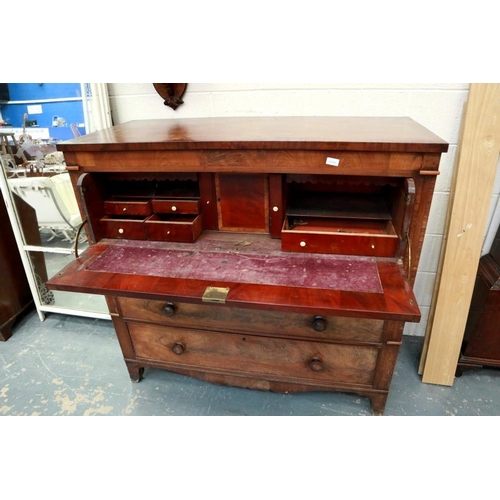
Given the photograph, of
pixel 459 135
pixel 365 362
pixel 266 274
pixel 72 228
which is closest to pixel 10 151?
pixel 72 228

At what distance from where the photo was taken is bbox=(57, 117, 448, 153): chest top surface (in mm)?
1049

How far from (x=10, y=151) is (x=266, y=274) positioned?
5.36 feet

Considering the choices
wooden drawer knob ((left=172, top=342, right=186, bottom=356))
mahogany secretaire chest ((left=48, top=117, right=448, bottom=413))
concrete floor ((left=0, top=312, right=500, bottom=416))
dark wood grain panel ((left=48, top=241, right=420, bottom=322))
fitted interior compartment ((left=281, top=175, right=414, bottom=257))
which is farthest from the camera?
concrete floor ((left=0, top=312, right=500, bottom=416))

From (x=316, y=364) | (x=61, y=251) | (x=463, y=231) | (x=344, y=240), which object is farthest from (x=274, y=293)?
(x=61, y=251)

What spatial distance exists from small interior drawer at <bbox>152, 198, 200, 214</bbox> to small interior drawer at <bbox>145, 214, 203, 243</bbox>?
4cm

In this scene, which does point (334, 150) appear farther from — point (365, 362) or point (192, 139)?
point (365, 362)

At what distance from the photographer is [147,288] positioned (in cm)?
108

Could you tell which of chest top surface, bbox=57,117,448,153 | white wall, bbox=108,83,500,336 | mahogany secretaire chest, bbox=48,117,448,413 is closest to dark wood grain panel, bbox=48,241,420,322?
mahogany secretaire chest, bbox=48,117,448,413

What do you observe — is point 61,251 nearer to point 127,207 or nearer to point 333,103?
point 127,207

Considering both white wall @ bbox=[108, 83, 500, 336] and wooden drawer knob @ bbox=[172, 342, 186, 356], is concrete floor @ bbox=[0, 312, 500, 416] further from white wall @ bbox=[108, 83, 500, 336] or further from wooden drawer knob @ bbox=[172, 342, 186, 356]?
white wall @ bbox=[108, 83, 500, 336]

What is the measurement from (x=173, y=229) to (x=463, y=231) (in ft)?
3.93

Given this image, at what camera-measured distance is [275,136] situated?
1157 millimetres

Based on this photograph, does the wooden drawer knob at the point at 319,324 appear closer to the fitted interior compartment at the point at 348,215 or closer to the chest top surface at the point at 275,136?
the fitted interior compartment at the point at 348,215

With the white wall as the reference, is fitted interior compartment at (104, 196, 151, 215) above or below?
below
